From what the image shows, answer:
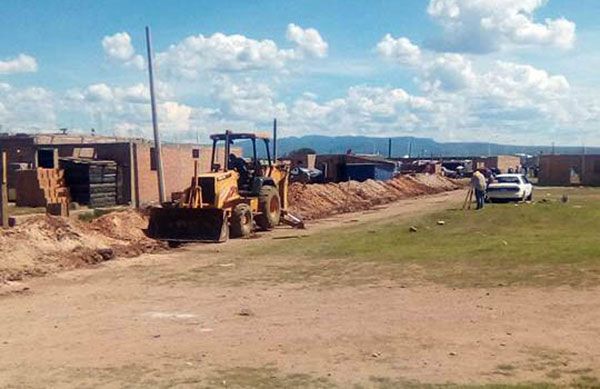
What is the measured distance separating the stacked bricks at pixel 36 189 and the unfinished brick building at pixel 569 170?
150 ft

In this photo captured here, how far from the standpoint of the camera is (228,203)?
87.5ft

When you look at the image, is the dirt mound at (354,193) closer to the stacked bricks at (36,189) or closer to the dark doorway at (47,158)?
the stacked bricks at (36,189)

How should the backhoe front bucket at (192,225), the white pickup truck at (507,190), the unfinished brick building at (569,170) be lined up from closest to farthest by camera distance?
the backhoe front bucket at (192,225) → the white pickup truck at (507,190) → the unfinished brick building at (569,170)

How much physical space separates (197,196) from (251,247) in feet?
9.53

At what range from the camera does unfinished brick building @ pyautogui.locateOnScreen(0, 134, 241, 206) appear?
3889 cm

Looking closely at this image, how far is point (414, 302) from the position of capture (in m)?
14.1

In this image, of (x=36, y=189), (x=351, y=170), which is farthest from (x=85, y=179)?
(x=351, y=170)

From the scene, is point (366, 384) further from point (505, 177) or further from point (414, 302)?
point (505, 177)

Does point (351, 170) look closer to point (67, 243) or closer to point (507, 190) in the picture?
point (507, 190)

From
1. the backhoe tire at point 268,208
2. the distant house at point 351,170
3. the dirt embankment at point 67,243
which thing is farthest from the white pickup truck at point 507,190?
the distant house at point 351,170

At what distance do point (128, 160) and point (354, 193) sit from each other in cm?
1608

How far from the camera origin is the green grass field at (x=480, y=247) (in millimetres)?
16797

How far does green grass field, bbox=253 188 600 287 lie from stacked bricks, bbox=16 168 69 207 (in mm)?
13315

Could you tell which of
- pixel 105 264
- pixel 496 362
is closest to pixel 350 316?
pixel 496 362
